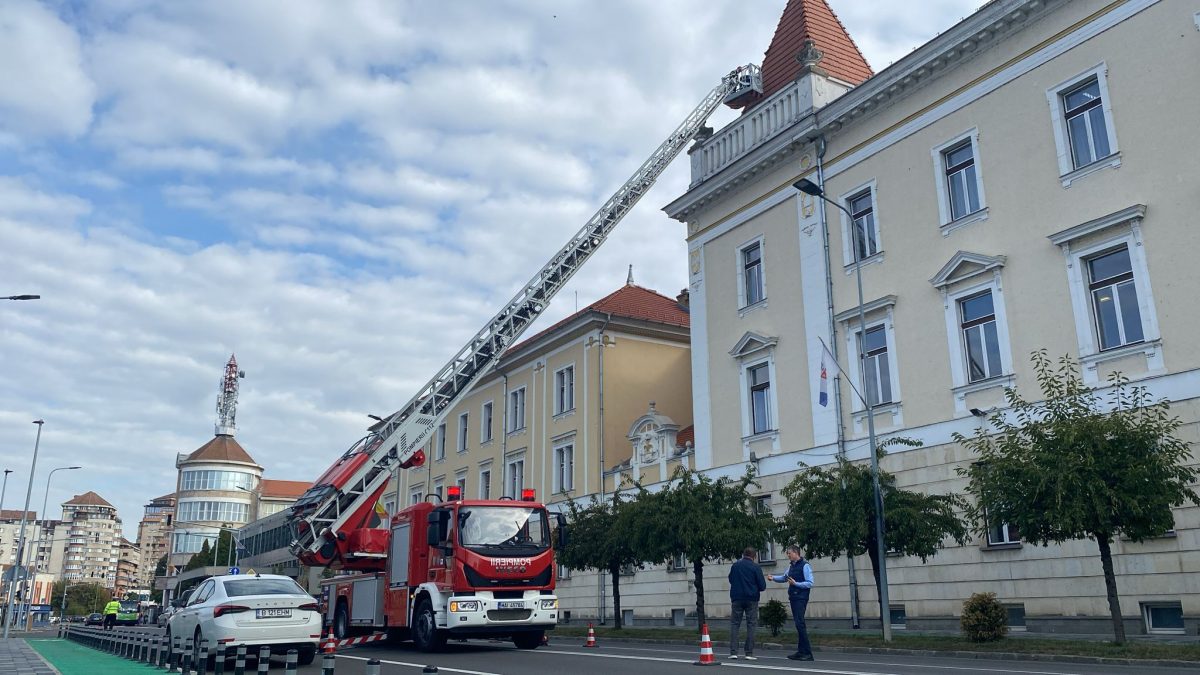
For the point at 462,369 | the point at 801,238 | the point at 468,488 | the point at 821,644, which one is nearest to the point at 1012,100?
the point at 801,238

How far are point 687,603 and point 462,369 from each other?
9823mm

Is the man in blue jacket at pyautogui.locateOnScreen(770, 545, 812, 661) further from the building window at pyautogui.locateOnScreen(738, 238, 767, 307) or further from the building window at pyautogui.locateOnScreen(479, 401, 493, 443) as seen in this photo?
the building window at pyautogui.locateOnScreen(479, 401, 493, 443)

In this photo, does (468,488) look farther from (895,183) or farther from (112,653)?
(895,183)

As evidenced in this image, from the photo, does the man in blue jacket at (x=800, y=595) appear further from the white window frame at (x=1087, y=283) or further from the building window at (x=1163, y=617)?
the white window frame at (x=1087, y=283)

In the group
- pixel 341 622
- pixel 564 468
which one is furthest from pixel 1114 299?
pixel 564 468

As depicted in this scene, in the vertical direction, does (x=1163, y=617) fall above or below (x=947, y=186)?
below

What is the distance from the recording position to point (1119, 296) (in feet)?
60.3

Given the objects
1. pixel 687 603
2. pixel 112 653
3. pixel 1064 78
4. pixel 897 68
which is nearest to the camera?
pixel 1064 78

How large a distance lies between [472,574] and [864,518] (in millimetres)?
7502

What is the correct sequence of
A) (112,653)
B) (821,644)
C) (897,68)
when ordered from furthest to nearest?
(897,68) → (112,653) → (821,644)

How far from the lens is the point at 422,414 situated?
1041 inches

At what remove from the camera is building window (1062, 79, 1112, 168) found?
19156 mm

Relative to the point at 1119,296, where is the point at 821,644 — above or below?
below

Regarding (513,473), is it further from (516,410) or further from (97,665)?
(97,665)
